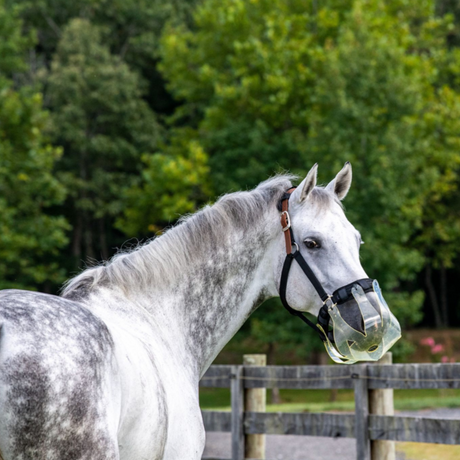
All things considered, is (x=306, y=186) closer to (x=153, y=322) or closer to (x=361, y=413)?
(x=153, y=322)

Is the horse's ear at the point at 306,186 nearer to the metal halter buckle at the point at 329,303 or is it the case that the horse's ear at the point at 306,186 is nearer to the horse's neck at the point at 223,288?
the horse's neck at the point at 223,288

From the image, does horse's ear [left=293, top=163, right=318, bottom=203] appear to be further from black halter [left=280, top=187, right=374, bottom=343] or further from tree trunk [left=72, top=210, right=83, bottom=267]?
tree trunk [left=72, top=210, right=83, bottom=267]

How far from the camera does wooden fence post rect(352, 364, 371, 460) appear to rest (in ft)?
19.7

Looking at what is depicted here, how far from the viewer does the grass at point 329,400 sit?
14.6 meters

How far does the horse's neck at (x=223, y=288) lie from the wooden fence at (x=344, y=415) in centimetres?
260

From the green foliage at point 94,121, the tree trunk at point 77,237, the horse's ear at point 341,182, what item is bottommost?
the horse's ear at point 341,182

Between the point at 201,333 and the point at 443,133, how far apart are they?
66.1 feet

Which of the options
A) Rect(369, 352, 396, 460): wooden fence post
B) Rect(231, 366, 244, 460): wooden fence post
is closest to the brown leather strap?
Rect(369, 352, 396, 460): wooden fence post

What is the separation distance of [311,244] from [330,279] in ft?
0.72

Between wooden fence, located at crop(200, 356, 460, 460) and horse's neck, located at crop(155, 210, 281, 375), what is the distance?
2595mm

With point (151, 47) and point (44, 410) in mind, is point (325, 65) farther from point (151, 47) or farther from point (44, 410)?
point (44, 410)

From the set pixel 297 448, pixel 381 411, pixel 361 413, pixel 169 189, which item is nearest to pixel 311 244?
pixel 361 413

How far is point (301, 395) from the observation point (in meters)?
21.8

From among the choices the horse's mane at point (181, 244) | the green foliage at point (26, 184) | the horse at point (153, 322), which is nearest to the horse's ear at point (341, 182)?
the horse at point (153, 322)
